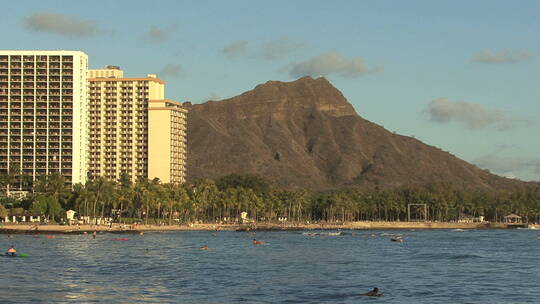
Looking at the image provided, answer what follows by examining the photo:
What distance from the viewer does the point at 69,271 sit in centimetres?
10338

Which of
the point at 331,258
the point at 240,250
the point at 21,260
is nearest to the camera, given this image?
the point at 21,260

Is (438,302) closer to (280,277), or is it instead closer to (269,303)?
(269,303)

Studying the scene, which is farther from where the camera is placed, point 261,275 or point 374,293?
point 261,275

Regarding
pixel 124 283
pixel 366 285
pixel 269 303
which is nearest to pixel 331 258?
pixel 366 285

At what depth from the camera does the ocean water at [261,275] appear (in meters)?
80.8

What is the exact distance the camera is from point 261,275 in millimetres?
102375

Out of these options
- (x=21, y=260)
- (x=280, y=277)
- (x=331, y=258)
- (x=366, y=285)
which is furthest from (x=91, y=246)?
(x=366, y=285)

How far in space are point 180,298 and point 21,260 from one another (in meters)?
48.3

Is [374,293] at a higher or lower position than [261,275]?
lower

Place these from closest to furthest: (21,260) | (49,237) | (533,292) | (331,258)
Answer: (533,292), (21,260), (331,258), (49,237)

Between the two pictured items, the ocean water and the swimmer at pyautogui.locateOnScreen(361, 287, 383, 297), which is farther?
the swimmer at pyautogui.locateOnScreen(361, 287, 383, 297)

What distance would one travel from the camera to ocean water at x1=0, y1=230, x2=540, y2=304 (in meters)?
80.8

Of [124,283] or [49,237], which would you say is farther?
[49,237]

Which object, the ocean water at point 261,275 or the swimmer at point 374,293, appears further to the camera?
the swimmer at point 374,293
